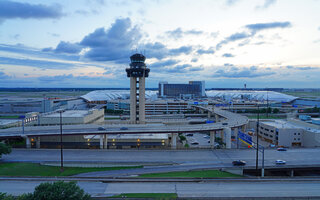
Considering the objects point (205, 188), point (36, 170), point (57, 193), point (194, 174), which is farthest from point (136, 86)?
point (57, 193)

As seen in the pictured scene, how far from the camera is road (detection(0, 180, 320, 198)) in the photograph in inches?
806

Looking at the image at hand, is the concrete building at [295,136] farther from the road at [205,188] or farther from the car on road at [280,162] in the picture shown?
the road at [205,188]

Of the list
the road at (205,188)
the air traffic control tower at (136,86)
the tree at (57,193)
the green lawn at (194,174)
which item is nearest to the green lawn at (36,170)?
the road at (205,188)

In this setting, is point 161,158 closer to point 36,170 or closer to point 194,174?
point 194,174

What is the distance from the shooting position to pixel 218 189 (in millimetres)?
21562

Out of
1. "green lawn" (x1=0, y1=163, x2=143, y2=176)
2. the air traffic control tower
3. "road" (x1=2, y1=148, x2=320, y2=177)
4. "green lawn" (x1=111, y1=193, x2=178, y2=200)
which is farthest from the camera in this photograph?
the air traffic control tower

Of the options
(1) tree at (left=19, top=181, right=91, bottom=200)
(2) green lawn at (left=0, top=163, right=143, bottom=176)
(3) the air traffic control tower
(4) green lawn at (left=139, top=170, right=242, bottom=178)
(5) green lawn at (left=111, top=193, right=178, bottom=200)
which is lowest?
(2) green lawn at (left=0, top=163, right=143, bottom=176)

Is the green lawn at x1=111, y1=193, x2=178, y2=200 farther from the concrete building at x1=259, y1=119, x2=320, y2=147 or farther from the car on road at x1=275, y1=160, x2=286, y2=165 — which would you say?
the concrete building at x1=259, y1=119, x2=320, y2=147

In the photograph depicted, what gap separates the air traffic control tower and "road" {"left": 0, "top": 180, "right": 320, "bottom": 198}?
38.1 m

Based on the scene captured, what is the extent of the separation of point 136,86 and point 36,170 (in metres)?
37.4

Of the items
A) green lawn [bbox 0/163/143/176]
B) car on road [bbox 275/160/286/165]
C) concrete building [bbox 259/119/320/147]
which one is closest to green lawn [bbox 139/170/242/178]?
green lawn [bbox 0/163/143/176]

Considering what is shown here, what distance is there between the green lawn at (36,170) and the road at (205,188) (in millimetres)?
3852

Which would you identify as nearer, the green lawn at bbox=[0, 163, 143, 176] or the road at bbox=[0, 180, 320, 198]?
the road at bbox=[0, 180, 320, 198]

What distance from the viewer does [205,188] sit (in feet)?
71.4
